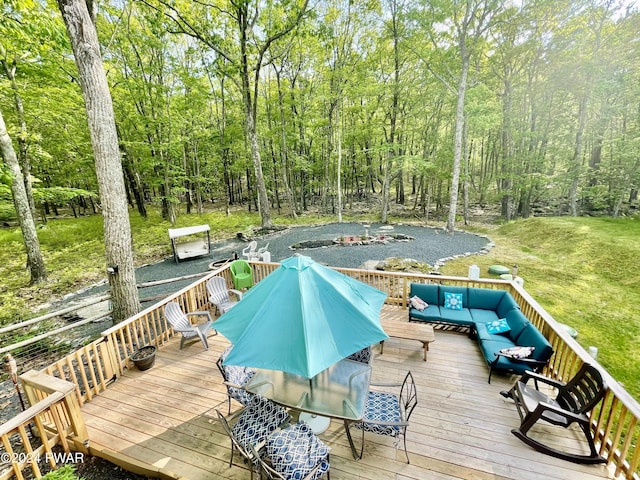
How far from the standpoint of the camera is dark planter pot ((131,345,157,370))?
439cm

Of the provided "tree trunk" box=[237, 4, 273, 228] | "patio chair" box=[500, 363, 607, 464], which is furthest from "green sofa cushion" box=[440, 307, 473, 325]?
"tree trunk" box=[237, 4, 273, 228]

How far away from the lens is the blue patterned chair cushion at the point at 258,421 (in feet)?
9.07

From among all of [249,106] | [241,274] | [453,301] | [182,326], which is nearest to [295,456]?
[182,326]

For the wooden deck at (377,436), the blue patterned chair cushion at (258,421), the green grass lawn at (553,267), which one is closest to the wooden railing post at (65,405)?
the wooden deck at (377,436)

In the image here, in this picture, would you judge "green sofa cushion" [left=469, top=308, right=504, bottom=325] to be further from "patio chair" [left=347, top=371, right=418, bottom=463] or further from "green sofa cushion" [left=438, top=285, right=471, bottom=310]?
"patio chair" [left=347, top=371, right=418, bottom=463]

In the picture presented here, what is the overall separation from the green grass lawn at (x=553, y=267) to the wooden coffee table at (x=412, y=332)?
3127 millimetres

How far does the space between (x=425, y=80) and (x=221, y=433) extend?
19004mm

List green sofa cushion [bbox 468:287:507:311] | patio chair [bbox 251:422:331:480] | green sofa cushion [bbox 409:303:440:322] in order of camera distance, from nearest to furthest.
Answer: patio chair [bbox 251:422:331:480], green sofa cushion [bbox 409:303:440:322], green sofa cushion [bbox 468:287:507:311]

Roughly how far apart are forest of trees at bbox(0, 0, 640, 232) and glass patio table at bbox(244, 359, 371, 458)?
11.0 m

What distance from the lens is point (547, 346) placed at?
359 cm

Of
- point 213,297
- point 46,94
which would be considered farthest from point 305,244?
point 46,94

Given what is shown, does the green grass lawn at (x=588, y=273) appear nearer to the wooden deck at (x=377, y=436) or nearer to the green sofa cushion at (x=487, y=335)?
the green sofa cushion at (x=487, y=335)

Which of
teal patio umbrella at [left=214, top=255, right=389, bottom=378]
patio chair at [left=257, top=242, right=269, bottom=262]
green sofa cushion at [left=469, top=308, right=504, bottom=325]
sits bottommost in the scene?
green sofa cushion at [left=469, top=308, right=504, bottom=325]

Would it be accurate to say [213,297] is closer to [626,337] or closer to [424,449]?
[424,449]
